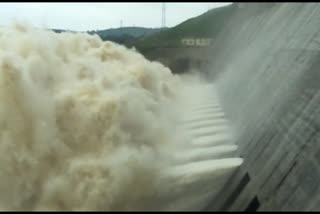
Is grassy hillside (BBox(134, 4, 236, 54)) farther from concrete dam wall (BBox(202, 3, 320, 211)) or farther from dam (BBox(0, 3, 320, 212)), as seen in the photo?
dam (BBox(0, 3, 320, 212))

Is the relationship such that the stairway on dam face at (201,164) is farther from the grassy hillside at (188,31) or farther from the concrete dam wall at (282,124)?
the grassy hillside at (188,31)

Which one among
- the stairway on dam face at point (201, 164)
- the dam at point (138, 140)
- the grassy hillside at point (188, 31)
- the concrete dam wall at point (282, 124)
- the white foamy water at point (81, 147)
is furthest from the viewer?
the grassy hillside at point (188, 31)

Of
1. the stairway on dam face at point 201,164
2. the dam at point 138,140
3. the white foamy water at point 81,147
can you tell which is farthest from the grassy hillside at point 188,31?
the white foamy water at point 81,147

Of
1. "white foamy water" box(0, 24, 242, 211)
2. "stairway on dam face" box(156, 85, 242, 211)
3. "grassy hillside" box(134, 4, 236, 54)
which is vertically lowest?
"grassy hillside" box(134, 4, 236, 54)

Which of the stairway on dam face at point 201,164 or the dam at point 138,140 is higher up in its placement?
the dam at point 138,140

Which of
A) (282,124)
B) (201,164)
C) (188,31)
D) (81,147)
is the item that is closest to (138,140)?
(201,164)

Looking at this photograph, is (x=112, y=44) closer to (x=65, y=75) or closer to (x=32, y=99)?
(x=65, y=75)

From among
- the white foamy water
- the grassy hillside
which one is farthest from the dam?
the grassy hillside
